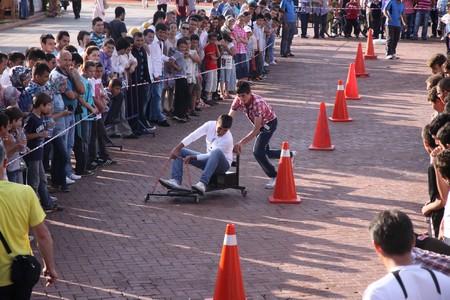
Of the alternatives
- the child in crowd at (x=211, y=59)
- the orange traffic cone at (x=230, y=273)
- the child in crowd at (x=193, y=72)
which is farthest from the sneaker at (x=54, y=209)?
the child in crowd at (x=211, y=59)

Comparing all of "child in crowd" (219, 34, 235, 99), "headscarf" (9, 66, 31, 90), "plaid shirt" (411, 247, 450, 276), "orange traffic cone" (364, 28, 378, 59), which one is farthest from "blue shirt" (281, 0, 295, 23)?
"plaid shirt" (411, 247, 450, 276)

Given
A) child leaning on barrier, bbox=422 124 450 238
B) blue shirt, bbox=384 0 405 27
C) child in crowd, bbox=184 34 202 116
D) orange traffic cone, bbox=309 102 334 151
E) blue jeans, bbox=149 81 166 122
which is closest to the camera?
child leaning on barrier, bbox=422 124 450 238

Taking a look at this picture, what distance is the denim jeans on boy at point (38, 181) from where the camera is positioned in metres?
10.3

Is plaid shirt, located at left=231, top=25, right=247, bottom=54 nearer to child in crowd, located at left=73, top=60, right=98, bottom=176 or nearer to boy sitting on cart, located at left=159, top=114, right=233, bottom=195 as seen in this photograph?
child in crowd, located at left=73, top=60, right=98, bottom=176

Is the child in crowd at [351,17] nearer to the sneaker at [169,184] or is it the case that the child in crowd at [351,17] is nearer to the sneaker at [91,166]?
the sneaker at [91,166]

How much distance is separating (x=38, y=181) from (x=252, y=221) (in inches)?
98.7

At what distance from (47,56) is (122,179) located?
197 centimetres

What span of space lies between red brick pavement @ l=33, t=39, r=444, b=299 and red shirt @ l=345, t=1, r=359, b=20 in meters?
13.9

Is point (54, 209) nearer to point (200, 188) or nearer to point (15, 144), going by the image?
point (15, 144)

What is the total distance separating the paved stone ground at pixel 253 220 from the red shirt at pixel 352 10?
13665mm

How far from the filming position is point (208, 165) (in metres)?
11.4

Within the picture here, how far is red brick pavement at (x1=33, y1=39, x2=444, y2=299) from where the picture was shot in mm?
8336

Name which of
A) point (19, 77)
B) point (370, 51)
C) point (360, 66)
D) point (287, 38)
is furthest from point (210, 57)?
point (370, 51)

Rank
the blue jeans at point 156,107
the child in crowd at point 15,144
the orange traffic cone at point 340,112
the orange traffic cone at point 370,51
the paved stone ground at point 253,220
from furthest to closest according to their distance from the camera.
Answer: the orange traffic cone at point 370,51
the orange traffic cone at point 340,112
the blue jeans at point 156,107
the child in crowd at point 15,144
the paved stone ground at point 253,220
